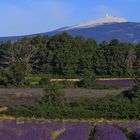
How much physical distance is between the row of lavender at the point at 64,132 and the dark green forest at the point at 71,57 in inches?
2116

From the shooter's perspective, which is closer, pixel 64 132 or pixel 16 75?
pixel 64 132

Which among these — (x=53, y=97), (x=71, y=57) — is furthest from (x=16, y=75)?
(x=53, y=97)

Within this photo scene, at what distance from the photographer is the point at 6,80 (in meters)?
53.9

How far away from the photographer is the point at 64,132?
11.1 meters

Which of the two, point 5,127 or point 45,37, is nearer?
point 5,127

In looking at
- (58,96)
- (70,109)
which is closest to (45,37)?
(58,96)

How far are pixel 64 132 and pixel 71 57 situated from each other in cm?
5621

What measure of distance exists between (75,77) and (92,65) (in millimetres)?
2702

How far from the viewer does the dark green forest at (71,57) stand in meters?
67.1

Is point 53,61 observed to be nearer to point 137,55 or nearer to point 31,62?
point 31,62

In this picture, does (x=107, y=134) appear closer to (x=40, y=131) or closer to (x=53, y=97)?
(x=40, y=131)

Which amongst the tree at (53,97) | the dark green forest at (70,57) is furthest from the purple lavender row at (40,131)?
the dark green forest at (70,57)

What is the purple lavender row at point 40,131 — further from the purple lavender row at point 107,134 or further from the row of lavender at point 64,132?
the purple lavender row at point 107,134

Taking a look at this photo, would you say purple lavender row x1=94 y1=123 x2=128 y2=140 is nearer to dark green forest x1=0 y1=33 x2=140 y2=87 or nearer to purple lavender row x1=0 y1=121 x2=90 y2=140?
purple lavender row x1=0 y1=121 x2=90 y2=140
